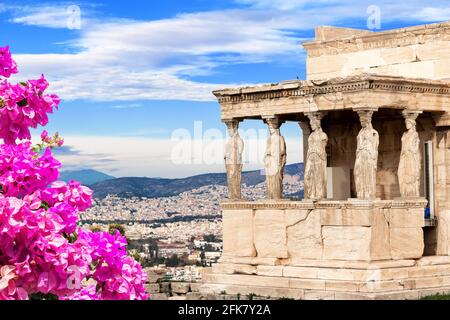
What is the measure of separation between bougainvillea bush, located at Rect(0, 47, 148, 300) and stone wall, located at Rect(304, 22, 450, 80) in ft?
47.0

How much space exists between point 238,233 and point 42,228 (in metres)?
15.7

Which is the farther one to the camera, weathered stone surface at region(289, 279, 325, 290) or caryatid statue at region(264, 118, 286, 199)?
caryatid statue at region(264, 118, 286, 199)

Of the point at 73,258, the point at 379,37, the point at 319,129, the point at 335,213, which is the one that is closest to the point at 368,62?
the point at 379,37

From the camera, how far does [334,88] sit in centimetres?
2108

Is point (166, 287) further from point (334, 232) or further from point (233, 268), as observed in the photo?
point (334, 232)

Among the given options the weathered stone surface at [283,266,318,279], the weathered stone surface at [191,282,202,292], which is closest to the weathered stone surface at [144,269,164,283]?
the weathered stone surface at [191,282,202,292]

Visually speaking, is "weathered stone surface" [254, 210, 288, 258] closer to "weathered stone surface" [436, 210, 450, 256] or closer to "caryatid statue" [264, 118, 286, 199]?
"caryatid statue" [264, 118, 286, 199]

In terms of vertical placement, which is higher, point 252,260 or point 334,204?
point 334,204

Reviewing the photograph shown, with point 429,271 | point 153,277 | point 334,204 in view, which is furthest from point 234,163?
point 429,271

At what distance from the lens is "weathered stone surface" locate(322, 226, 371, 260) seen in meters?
20.3

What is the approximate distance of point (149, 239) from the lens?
1374 inches

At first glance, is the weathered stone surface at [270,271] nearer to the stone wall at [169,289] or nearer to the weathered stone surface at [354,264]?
the weathered stone surface at [354,264]

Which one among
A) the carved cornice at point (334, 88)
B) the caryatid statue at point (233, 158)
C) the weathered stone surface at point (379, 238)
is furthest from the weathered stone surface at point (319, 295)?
the carved cornice at point (334, 88)

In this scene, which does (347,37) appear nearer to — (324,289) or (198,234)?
(324,289)
